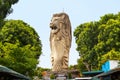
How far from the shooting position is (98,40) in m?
44.8

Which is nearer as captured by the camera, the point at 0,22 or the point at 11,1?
the point at 0,22

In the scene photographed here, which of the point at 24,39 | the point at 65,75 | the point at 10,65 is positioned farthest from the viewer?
the point at 24,39

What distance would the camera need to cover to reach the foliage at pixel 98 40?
137 feet

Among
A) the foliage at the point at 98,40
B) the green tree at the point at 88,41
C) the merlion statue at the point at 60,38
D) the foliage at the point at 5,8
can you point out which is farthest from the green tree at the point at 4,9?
the green tree at the point at 88,41

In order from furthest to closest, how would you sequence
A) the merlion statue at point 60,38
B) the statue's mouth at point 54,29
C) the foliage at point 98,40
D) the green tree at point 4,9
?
the statue's mouth at point 54,29, the merlion statue at point 60,38, the foliage at point 98,40, the green tree at point 4,9

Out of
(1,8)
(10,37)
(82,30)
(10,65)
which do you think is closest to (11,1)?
(1,8)

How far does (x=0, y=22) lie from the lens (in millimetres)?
20188

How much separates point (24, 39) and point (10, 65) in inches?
577

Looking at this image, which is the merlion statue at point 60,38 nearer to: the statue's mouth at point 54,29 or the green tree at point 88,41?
the statue's mouth at point 54,29

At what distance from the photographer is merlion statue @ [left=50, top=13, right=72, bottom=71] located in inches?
1737

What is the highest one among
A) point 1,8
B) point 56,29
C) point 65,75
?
point 56,29

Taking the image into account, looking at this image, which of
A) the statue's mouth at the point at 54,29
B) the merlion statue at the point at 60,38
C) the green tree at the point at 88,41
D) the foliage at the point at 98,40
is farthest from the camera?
the green tree at the point at 88,41

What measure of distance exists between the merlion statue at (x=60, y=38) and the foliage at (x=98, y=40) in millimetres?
Answer: 3928

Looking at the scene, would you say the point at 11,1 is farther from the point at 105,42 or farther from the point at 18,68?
the point at 105,42
